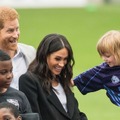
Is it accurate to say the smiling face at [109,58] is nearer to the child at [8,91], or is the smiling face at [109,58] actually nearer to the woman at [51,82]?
the woman at [51,82]

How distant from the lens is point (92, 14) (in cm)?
3403

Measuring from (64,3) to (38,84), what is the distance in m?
37.5

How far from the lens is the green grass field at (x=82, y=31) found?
527 inches

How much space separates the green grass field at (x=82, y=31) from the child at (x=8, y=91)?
6.19 m

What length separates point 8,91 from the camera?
6.10m

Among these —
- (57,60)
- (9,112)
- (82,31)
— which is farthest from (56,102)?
(82,31)

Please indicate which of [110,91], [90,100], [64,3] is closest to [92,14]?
[64,3]

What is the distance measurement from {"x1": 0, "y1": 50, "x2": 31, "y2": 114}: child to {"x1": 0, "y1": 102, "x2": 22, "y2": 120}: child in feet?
1.15

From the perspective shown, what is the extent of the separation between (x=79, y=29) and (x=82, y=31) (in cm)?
90

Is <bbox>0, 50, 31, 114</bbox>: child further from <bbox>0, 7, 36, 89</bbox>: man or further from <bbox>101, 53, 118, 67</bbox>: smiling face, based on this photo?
<bbox>101, 53, 118, 67</bbox>: smiling face

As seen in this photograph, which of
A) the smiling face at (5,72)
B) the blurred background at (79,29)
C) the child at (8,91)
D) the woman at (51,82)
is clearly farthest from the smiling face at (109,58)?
the blurred background at (79,29)

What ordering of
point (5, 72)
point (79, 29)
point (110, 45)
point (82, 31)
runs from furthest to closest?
point (79, 29) → point (82, 31) → point (110, 45) → point (5, 72)

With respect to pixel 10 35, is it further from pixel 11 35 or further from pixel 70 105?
pixel 70 105

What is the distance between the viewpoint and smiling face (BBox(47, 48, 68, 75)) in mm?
6539
